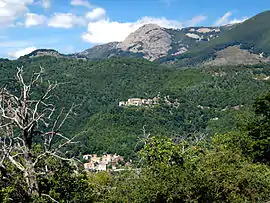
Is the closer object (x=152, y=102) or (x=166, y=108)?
(x=166, y=108)

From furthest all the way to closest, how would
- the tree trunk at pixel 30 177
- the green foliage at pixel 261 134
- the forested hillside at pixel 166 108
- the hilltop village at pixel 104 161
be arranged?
the forested hillside at pixel 166 108 < the hilltop village at pixel 104 161 < the green foliage at pixel 261 134 < the tree trunk at pixel 30 177

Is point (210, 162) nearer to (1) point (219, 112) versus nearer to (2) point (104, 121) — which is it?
(2) point (104, 121)

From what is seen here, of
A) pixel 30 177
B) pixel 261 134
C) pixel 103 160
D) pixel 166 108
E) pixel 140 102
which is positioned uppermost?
pixel 30 177

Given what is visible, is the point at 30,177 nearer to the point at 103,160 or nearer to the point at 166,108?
the point at 103,160

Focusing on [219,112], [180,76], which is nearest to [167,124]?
[219,112]

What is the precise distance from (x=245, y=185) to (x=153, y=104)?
138 m

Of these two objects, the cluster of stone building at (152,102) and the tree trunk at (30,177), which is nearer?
the tree trunk at (30,177)

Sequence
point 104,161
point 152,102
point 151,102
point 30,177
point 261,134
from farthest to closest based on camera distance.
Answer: point 151,102, point 152,102, point 104,161, point 261,134, point 30,177

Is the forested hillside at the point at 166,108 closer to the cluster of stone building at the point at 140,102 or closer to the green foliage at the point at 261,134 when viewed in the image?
the cluster of stone building at the point at 140,102

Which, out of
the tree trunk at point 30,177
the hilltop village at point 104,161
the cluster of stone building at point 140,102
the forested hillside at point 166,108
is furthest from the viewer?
the cluster of stone building at point 140,102

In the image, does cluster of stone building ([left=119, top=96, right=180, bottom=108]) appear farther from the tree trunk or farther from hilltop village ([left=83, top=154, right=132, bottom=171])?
the tree trunk

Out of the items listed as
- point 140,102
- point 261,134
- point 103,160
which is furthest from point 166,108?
point 261,134

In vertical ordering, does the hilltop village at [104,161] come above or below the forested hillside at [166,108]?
below

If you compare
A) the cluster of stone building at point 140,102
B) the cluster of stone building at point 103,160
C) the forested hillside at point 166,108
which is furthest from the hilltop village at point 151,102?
the cluster of stone building at point 103,160
